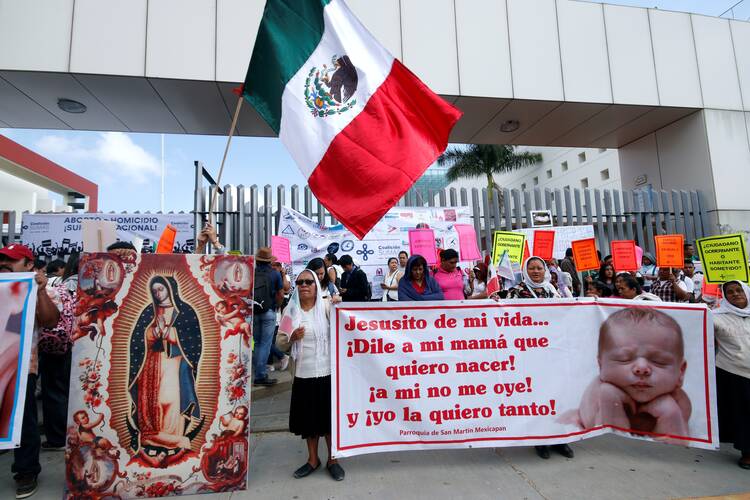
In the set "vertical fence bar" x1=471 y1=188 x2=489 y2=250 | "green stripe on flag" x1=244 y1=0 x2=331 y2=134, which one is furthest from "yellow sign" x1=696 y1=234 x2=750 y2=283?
"vertical fence bar" x1=471 y1=188 x2=489 y2=250

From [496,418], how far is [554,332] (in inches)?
36.9

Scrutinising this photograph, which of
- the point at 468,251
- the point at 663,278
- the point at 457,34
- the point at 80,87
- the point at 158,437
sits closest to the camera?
the point at 158,437

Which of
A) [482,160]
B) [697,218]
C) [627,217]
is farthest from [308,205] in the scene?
[482,160]

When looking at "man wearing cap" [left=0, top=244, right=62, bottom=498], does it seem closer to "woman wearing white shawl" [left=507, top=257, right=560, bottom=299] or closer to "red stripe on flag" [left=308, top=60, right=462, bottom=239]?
"red stripe on flag" [left=308, top=60, right=462, bottom=239]

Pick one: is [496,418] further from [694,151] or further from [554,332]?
[694,151]

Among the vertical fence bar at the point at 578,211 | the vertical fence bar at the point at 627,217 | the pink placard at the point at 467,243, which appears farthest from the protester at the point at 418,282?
the vertical fence bar at the point at 627,217

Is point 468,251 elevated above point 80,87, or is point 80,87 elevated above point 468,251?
point 80,87

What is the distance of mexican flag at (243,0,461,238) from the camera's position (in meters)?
3.37

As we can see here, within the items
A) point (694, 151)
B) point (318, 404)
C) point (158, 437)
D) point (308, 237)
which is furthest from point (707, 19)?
point (158, 437)

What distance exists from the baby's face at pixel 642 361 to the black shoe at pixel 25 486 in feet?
15.6

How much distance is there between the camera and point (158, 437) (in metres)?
3.06

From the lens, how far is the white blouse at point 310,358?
338cm

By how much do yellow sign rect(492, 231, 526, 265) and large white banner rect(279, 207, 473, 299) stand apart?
3.01m

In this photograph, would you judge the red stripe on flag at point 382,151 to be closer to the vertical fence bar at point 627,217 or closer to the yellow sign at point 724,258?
→ the yellow sign at point 724,258
